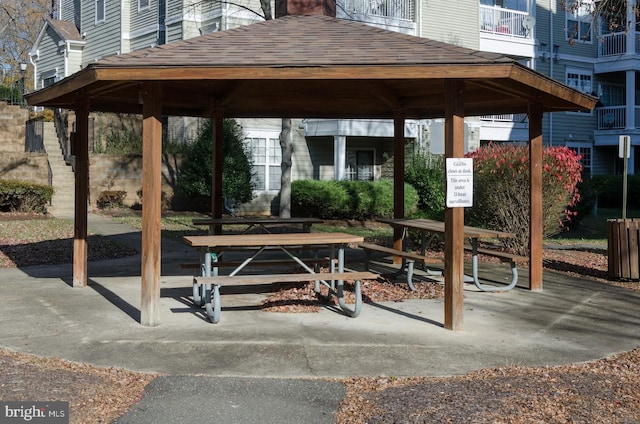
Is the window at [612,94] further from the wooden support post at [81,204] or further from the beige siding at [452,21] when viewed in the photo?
the wooden support post at [81,204]

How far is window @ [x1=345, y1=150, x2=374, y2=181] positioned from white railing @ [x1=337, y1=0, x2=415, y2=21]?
5196 millimetres

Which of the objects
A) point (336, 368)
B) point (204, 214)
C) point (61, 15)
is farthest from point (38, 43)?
point (336, 368)


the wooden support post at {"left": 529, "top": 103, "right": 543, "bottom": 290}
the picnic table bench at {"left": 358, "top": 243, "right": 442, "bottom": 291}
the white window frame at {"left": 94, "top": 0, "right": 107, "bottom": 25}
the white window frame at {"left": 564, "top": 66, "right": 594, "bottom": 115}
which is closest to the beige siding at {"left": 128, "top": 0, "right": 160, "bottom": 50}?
the white window frame at {"left": 94, "top": 0, "right": 107, "bottom": 25}

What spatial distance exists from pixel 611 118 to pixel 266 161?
1863 cm

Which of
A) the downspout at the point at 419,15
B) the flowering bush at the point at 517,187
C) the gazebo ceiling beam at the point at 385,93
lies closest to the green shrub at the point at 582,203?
the flowering bush at the point at 517,187

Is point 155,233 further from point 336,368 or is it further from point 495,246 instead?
point 495,246

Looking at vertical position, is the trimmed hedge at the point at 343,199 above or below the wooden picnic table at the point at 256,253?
above

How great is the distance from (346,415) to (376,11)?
23.6 m

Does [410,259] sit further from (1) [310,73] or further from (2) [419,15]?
(2) [419,15]

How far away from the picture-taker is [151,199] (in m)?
8.27

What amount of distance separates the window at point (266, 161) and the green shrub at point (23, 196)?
23.1ft

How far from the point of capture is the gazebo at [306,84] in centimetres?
792

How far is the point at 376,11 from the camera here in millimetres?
27156

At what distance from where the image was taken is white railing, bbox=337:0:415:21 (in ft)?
86.1
